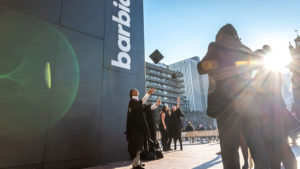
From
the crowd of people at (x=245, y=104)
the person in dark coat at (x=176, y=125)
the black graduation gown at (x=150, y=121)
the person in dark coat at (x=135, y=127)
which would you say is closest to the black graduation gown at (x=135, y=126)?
the person in dark coat at (x=135, y=127)

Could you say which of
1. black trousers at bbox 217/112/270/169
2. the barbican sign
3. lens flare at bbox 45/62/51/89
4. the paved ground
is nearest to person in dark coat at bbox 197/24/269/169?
black trousers at bbox 217/112/270/169

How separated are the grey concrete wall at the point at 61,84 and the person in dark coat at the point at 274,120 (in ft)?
12.4

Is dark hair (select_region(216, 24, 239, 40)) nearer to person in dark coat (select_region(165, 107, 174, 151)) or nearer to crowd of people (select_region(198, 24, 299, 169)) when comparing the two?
crowd of people (select_region(198, 24, 299, 169))

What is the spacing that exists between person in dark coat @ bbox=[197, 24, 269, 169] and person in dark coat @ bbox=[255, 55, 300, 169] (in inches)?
11.8

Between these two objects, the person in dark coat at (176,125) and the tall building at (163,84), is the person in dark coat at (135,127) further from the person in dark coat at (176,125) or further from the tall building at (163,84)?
the tall building at (163,84)

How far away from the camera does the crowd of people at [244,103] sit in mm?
1581

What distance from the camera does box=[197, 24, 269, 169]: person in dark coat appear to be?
154cm

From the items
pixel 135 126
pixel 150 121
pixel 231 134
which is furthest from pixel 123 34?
pixel 231 134

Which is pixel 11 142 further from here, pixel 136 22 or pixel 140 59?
pixel 136 22

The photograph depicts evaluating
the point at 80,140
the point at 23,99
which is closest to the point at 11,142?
the point at 23,99

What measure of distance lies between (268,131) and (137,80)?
4.36m

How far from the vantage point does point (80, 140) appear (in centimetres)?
410

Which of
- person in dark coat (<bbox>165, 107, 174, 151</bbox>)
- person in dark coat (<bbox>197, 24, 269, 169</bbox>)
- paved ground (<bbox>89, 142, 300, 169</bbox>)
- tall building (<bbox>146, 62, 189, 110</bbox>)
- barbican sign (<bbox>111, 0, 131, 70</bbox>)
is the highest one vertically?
tall building (<bbox>146, 62, 189, 110</bbox>)

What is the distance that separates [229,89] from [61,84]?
3.72 metres
